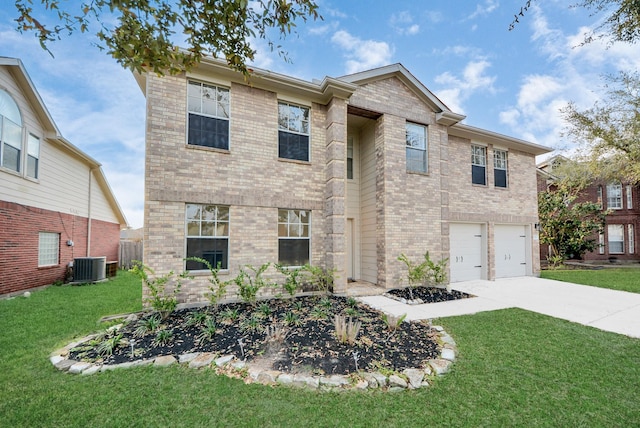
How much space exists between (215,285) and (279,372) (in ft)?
12.8

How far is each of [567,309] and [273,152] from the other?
8386mm

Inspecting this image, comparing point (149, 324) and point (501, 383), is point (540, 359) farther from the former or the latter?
point (149, 324)

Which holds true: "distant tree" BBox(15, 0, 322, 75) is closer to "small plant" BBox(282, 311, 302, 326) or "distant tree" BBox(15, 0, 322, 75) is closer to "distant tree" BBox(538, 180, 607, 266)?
"small plant" BBox(282, 311, 302, 326)

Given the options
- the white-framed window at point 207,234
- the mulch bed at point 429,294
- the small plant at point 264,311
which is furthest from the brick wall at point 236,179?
the mulch bed at point 429,294

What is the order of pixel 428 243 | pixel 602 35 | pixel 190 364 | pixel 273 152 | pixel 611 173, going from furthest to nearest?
pixel 611 173, pixel 428 243, pixel 273 152, pixel 602 35, pixel 190 364

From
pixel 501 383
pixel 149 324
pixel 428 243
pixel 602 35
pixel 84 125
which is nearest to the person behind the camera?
pixel 501 383

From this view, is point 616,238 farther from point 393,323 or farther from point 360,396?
point 360,396

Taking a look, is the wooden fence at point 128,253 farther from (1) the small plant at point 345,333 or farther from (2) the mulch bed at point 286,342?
(1) the small plant at point 345,333

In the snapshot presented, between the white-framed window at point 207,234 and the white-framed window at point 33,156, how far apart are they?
7.20 meters

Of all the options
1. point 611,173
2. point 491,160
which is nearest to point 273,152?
point 491,160

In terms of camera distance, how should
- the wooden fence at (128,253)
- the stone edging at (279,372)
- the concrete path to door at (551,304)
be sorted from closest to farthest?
1. the stone edging at (279,372)
2. the concrete path to door at (551,304)
3. the wooden fence at (128,253)

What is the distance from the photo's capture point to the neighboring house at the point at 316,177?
22.3 ft

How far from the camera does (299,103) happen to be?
27.1ft

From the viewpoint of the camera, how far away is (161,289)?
6336mm
